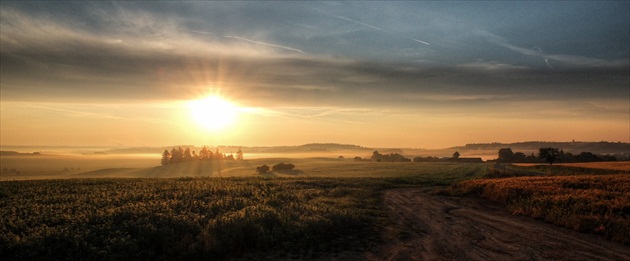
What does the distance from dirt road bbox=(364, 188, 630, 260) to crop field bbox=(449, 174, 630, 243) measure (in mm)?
793

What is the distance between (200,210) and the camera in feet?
62.1

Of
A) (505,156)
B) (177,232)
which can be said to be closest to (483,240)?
(177,232)

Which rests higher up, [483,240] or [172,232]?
[172,232]

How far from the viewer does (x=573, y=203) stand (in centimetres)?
2297

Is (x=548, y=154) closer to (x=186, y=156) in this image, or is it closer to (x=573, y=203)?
(x=573, y=203)

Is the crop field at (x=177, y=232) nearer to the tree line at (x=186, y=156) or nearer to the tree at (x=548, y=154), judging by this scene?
the tree at (x=548, y=154)

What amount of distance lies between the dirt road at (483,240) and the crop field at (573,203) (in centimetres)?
79

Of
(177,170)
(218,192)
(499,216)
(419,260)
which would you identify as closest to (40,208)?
(218,192)

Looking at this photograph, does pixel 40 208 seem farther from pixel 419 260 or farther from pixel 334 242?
pixel 419 260

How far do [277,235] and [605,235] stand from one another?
15.3 meters

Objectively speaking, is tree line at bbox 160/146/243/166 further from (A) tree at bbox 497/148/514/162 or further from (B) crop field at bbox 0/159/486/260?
(B) crop field at bbox 0/159/486/260

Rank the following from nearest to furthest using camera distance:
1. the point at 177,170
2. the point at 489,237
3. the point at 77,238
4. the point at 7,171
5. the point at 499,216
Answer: the point at 77,238
the point at 489,237
the point at 499,216
the point at 177,170
the point at 7,171

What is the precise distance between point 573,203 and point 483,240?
11.8 metres

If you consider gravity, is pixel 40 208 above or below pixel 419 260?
above
